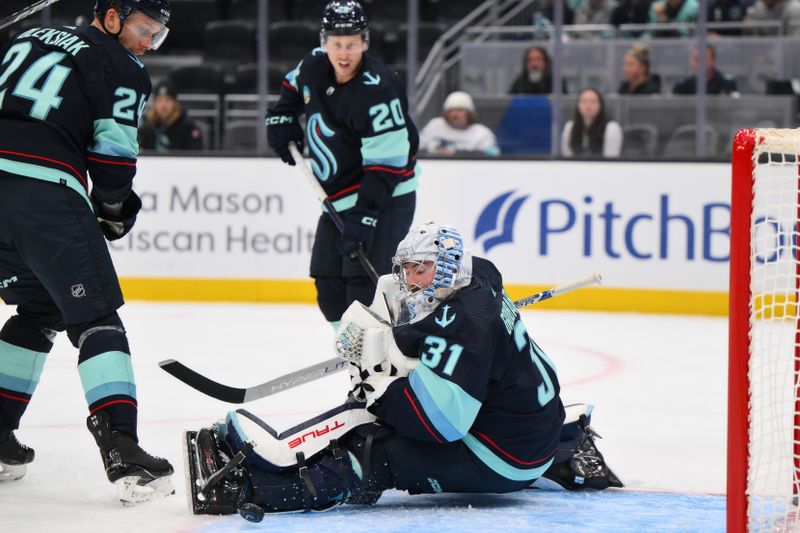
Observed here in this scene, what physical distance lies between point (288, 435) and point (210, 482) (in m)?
0.19

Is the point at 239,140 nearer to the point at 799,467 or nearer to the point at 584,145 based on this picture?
the point at 584,145

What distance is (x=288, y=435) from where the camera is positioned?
9.04 ft

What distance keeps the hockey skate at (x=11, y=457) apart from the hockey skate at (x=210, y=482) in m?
0.57

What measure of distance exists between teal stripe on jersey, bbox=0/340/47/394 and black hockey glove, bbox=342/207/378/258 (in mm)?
1056

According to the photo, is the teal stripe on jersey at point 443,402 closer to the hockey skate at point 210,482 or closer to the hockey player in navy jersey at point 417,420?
the hockey player in navy jersey at point 417,420

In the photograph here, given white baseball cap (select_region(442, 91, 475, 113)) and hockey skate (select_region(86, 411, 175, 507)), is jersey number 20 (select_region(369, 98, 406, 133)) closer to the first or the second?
hockey skate (select_region(86, 411, 175, 507))

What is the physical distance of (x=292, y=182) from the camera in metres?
6.77

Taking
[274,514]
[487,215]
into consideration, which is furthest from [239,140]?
[274,514]

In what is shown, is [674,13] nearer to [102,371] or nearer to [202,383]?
[202,383]

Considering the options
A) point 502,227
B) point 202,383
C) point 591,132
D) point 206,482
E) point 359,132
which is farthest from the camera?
point 591,132

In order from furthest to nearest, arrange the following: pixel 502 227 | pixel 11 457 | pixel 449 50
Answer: pixel 449 50
pixel 502 227
pixel 11 457

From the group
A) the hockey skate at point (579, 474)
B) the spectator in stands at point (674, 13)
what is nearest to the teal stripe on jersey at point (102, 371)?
the hockey skate at point (579, 474)

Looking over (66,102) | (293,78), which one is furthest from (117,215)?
(293,78)

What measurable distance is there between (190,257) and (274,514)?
13.8 feet
